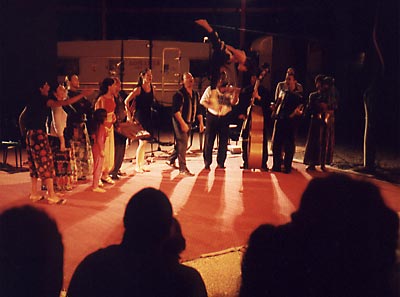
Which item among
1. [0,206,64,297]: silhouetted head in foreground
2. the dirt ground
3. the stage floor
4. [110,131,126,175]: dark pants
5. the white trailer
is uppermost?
the white trailer

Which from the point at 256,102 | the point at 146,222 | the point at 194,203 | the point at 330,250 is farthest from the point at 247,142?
the point at 146,222

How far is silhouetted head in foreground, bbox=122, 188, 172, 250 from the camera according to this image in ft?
7.47

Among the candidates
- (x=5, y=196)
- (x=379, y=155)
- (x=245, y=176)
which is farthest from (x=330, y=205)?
(x=379, y=155)

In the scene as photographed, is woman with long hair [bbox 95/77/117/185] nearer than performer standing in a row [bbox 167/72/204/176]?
Yes

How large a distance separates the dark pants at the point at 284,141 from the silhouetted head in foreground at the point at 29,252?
705 cm

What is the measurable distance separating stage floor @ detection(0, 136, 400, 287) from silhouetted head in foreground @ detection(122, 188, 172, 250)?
225cm

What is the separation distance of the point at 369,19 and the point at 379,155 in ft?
11.8

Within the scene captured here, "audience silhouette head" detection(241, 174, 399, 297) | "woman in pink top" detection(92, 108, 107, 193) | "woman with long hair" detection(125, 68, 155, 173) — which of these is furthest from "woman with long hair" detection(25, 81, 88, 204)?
"audience silhouette head" detection(241, 174, 399, 297)

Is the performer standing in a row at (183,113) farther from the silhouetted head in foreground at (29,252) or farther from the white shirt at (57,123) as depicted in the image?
the silhouetted head in foreground at (29,252)

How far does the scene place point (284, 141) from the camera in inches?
365

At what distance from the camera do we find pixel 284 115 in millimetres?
9102

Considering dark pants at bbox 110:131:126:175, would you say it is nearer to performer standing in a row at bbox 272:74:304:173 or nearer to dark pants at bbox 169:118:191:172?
dark pants at bbox 169:118:191:172

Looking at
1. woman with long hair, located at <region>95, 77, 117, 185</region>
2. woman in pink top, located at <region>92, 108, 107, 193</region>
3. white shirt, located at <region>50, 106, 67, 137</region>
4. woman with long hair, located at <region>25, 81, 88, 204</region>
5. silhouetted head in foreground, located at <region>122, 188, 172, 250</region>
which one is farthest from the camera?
woman with long hair, located at <region>95, 77, 117, 185</region>

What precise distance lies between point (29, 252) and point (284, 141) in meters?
7.24
